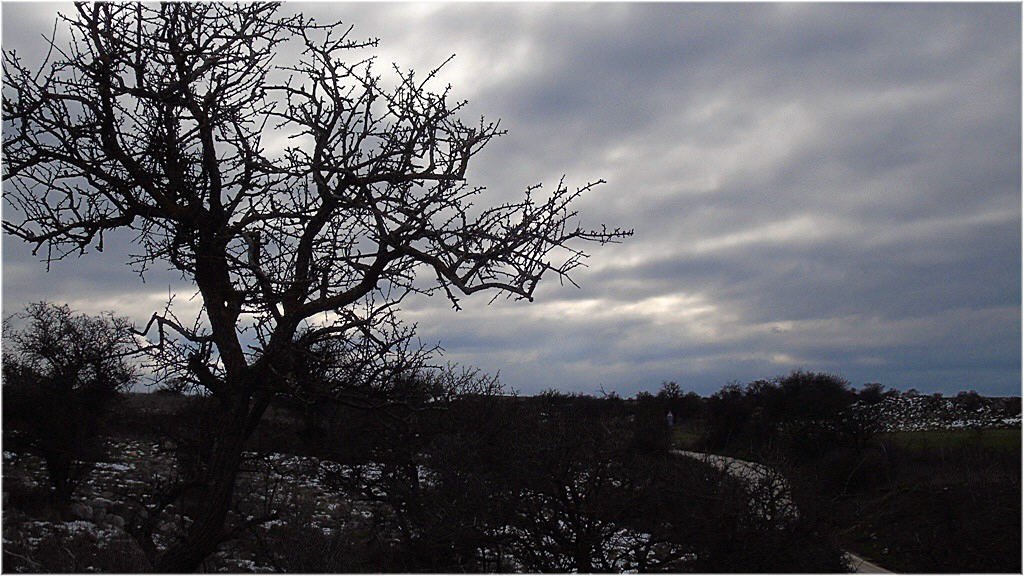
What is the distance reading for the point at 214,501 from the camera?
509 centimetres

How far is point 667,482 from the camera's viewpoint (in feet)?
25.9

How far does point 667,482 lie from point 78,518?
47.3 feet

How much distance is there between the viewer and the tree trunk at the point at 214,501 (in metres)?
5.05

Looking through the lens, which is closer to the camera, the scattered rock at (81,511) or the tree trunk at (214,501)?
the tree trunk at (214,501)

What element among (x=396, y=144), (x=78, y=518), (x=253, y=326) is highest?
(x=396, y=144)

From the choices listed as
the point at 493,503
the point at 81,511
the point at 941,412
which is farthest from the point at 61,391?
the point at 941,412

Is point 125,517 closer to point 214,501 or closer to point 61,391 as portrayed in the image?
point 61,391

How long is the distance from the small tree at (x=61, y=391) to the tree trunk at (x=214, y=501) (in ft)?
46.6

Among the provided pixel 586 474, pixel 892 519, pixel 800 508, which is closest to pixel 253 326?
pixel 586 474

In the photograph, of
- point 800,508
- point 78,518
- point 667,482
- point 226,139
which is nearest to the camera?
point 226,139

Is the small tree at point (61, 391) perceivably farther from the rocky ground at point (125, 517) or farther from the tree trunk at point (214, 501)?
the tree trunk at point (214, 501)

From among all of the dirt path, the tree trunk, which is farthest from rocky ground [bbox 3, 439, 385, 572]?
the dirt path

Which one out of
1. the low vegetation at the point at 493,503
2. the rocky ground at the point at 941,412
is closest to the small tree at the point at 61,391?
the low vegetation at the point at 493,503

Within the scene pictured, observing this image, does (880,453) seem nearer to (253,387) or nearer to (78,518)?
(78,518)
